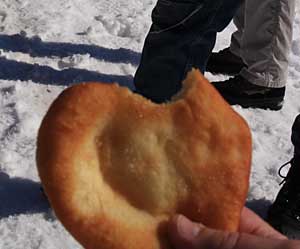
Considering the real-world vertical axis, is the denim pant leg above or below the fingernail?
below

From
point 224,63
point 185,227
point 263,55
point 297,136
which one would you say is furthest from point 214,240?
point 224,63

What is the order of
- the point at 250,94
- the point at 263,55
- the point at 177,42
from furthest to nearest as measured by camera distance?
1. the point at 250,94
2. the point at 263,55
3. the point at 177,42

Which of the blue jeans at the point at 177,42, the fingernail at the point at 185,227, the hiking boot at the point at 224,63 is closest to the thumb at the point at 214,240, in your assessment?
the fingernail at the point at 185,227

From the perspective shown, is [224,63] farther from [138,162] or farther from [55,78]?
[138,162]

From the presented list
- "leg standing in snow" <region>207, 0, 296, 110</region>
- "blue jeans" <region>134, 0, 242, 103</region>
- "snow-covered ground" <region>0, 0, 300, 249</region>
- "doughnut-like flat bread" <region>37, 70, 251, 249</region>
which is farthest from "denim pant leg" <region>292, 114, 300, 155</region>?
"doughnut-like flat bread" <region>37, 70, 251, 249</region>

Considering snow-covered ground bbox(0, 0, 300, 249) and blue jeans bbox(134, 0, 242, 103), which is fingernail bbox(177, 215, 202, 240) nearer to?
snow-covered ground bbox(0, 0, 300, 249)

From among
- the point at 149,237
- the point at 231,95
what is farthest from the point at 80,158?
the point at 231,95

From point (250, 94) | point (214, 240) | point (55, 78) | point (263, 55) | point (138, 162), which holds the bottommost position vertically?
point (55, 78)
